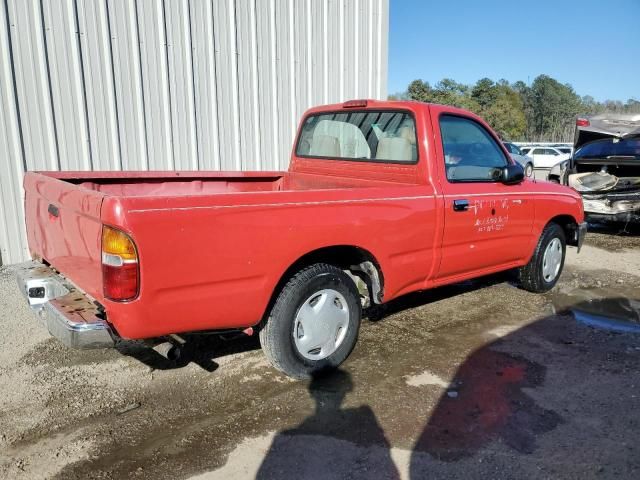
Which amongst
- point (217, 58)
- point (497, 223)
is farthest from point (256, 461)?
point (217, 58)

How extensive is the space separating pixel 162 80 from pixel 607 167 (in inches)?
316

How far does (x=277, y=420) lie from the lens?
2963mm

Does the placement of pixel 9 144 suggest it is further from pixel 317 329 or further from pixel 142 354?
pixel 317 329

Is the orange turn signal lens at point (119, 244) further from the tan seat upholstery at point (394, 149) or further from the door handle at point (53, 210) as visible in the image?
the tan seat upholstery at point (394, 149)

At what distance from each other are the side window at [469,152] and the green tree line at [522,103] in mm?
36254

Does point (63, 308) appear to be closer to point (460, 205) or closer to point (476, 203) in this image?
point (460, 205)

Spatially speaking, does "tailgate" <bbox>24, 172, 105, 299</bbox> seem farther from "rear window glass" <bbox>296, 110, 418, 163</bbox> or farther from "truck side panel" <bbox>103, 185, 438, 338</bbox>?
"rear window glass" <bbox>296, 110, 418, 163</bbox>

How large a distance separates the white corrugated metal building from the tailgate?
2.53m

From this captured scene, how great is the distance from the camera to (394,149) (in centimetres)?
410

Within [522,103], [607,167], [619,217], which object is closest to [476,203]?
[619,217]

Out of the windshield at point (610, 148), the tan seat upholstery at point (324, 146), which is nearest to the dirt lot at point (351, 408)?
the tan seat upholstery at point (324, 146)

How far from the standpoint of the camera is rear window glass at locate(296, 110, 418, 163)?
4035 millimetres

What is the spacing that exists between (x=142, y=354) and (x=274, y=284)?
57.6 inches

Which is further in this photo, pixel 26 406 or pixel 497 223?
pixel 497 223
